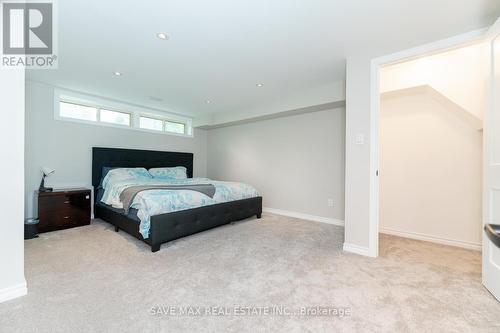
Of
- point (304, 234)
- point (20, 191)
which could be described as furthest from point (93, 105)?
point (304, 234)

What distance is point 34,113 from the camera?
11.0 ft

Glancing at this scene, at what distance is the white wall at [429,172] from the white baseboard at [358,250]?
114 centimetres

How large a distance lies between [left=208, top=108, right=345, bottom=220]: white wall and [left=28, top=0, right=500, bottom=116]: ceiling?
0.77 metres

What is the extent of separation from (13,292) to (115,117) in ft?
11.6

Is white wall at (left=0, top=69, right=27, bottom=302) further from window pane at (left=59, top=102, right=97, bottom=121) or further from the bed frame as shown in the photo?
window pane at (left=59, top=102, right=97, bottom=121)

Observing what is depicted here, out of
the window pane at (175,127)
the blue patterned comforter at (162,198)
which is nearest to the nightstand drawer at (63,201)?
the blue patterned comforter at (162,198)

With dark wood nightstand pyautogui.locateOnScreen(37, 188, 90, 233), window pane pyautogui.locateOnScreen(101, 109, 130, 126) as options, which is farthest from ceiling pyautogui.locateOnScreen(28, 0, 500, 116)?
dark wood nightstand pyautogui.locateOnScreen(37, 188, 90, 233)

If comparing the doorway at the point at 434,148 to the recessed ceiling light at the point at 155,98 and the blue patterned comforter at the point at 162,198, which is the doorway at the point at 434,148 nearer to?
the blue patterned comforter at the point at 162,198

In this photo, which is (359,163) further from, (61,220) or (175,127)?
(175,127)

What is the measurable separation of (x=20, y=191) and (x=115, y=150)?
9.26 feet

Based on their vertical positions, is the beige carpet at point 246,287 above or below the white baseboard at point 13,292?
below

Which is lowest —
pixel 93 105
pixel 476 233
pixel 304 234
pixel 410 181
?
pixel 304 234

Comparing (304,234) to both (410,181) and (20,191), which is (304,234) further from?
(20,191)

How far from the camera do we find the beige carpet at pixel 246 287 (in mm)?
1356
